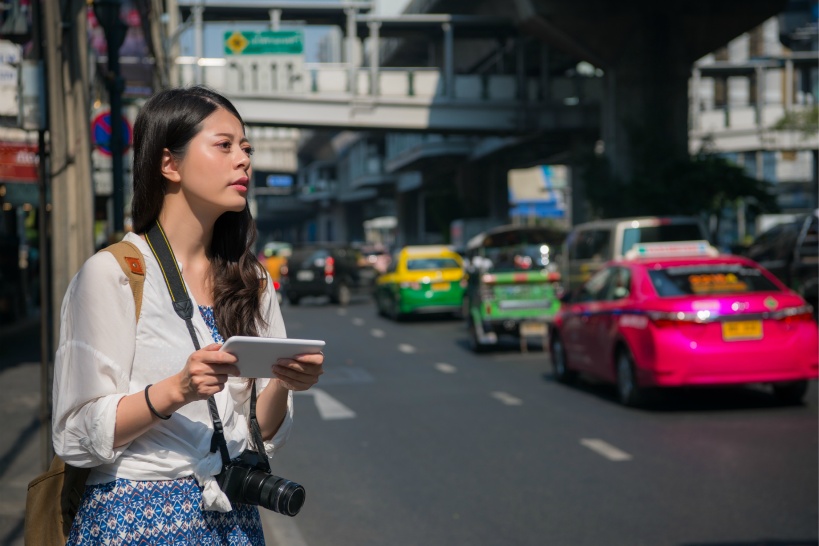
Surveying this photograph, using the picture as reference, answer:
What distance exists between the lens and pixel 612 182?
34.0 metres

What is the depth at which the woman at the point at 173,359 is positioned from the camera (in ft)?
8.21

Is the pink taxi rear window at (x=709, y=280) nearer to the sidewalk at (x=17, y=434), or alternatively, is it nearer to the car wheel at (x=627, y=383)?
the car wheel at (x=627, y=383)

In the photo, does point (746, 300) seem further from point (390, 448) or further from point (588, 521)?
point (588, 521)

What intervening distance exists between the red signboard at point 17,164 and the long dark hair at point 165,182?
23.5 metres

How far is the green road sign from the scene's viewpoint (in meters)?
41.2

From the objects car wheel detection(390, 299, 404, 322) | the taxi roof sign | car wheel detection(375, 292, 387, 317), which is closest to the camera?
the taxi roof sign

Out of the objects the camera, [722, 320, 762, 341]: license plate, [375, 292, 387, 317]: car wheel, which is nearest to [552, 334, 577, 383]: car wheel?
[722, 320, 762, 341]: license plate

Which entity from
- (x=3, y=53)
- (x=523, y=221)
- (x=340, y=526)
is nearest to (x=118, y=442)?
(x=340, y=526)

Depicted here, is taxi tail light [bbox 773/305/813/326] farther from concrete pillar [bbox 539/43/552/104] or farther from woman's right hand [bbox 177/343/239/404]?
concrete pillar [bbox 539/43/552/104]

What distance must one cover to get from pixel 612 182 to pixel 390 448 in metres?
25.6

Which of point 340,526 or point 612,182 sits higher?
point 612,182

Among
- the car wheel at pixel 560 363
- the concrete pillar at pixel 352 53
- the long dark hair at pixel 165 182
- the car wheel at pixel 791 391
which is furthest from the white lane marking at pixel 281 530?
the concrete pillar at pixel 352 53

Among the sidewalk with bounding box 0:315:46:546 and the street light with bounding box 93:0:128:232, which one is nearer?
the sidewalk with bounding box 0:315:46:546

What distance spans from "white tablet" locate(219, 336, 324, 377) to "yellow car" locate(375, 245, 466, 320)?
923 inches
